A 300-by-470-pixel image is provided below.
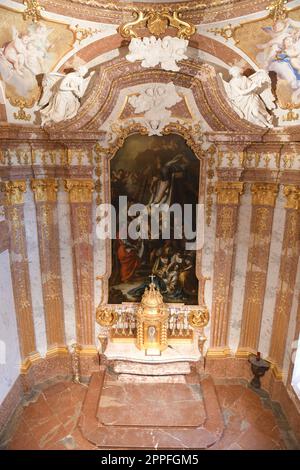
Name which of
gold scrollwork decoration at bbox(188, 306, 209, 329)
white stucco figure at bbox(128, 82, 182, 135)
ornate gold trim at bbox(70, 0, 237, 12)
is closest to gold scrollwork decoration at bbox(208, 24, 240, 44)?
ornate gold trim at bbox(70, 0, 237, 12)

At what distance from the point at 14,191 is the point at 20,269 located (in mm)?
1841

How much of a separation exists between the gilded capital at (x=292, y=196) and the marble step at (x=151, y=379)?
Answer: 510 centimetres

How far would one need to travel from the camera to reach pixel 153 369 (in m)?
8.35

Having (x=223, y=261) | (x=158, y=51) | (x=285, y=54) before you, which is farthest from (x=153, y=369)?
(x=285, y=54)

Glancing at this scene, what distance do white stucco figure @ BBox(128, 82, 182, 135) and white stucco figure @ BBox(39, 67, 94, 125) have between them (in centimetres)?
117

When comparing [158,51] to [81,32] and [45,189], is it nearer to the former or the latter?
[81,32]

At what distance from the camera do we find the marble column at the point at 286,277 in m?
7.03

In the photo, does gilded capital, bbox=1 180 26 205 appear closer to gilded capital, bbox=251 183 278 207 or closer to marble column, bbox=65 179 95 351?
marble column, bbox=65 179 95 351

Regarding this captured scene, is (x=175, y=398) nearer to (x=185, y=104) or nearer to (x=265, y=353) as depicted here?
(x=265, y=353)

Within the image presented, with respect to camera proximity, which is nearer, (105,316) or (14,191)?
(14,191)

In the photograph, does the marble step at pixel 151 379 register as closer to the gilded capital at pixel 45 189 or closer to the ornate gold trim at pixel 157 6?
the gilded capital at pixel 45 189

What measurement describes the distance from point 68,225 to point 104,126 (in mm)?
2568

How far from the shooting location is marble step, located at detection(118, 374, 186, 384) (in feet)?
27.3

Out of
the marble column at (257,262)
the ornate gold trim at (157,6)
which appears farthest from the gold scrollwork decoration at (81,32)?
the marble column at (257,262)
